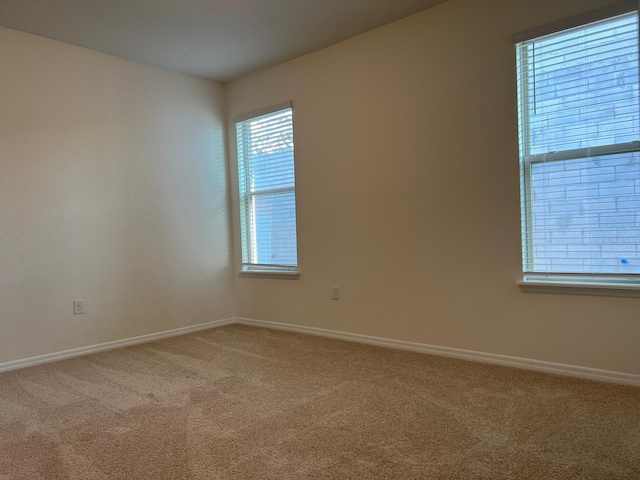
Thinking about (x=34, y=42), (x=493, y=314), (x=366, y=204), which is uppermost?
(x=34, y=42)

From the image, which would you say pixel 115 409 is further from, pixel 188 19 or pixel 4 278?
pixel 188 19

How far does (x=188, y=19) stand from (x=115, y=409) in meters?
2.71

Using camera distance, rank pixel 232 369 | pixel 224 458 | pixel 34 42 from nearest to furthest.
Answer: pixel 224 458 < pixel 232 369 < pixel 34 42

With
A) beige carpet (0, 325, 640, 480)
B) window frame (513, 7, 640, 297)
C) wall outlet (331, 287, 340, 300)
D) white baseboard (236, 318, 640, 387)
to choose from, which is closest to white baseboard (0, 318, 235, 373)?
beige carpet (0, 325, 640, 480)

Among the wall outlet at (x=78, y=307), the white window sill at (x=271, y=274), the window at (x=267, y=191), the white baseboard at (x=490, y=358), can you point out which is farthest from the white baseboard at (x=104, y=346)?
the white baseboard at (x=490, y=358)

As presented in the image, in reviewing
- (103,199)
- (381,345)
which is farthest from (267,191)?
(381,345)

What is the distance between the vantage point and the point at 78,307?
148 inches

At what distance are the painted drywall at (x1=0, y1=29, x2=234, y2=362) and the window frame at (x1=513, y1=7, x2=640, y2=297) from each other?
9.83 feet

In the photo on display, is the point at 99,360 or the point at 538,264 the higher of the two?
the point at 538,264

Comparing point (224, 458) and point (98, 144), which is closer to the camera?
point (224, 458)

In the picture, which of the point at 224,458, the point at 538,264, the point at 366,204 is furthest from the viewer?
the point at 366,204

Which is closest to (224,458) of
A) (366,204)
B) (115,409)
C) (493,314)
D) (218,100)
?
(115,409)

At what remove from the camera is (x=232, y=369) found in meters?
3.20

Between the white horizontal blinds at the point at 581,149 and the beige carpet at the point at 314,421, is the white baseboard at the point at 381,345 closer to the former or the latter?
the beige carpet at the point at 314,421
